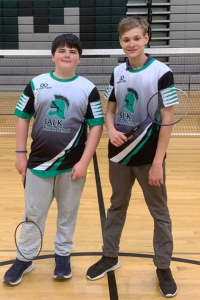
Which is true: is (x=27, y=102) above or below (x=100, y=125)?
above

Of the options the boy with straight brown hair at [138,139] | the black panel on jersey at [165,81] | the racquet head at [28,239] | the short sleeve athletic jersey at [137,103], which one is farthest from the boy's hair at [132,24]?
the racquet head at [28,239]

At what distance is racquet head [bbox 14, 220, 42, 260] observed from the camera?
228cm

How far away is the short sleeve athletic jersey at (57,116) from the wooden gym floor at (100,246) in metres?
0.73

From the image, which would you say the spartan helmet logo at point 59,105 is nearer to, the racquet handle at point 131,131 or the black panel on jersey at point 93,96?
the black panel on jersey at point 93,96

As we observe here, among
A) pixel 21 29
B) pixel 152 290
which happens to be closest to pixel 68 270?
pixel 152 290

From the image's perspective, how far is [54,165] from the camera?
2.23 metres

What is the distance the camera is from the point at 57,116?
2.18 m

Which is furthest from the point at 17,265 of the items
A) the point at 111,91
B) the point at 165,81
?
the point at 165,81

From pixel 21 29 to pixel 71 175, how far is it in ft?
37.6

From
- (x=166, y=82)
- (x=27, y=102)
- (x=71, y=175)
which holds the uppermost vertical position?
(x=166, y=82)

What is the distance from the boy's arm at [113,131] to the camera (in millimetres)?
2064

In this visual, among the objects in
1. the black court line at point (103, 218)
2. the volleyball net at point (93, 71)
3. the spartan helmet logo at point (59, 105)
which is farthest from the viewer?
the volleyball net at point (93, 71)

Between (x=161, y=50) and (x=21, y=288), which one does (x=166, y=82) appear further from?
(x=161, y=50)

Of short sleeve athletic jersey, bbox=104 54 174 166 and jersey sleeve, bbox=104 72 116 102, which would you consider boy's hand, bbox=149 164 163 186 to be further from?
jersey sleeve, bbox=104 72 116 102
